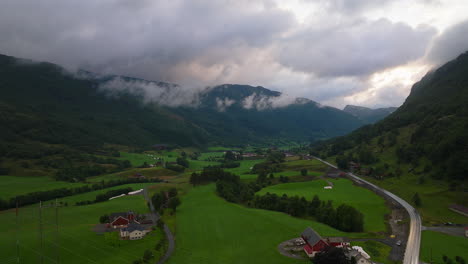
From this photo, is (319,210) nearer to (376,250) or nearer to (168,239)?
(376,250)

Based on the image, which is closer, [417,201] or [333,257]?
[333,257]

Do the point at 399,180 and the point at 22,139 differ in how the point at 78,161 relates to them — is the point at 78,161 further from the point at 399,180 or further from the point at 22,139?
the point at 399,180

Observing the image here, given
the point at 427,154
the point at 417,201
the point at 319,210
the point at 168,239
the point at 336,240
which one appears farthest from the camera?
the point at 427,154

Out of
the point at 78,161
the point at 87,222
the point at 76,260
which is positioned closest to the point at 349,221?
the point at 76,260

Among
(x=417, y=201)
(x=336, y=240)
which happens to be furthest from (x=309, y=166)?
(x=336, y=240)

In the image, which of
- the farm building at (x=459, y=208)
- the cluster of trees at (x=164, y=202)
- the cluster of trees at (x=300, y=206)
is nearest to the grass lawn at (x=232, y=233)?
the cluster of trees at (x=164, y=202)

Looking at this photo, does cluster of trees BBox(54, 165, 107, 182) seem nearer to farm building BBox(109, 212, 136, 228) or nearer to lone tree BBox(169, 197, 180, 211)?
lone tree BBox(169, 197, 180, 211)

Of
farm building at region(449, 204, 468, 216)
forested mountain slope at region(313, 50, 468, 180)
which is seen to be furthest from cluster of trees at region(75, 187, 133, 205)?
farm building at region(449, 204, 468, 216)
